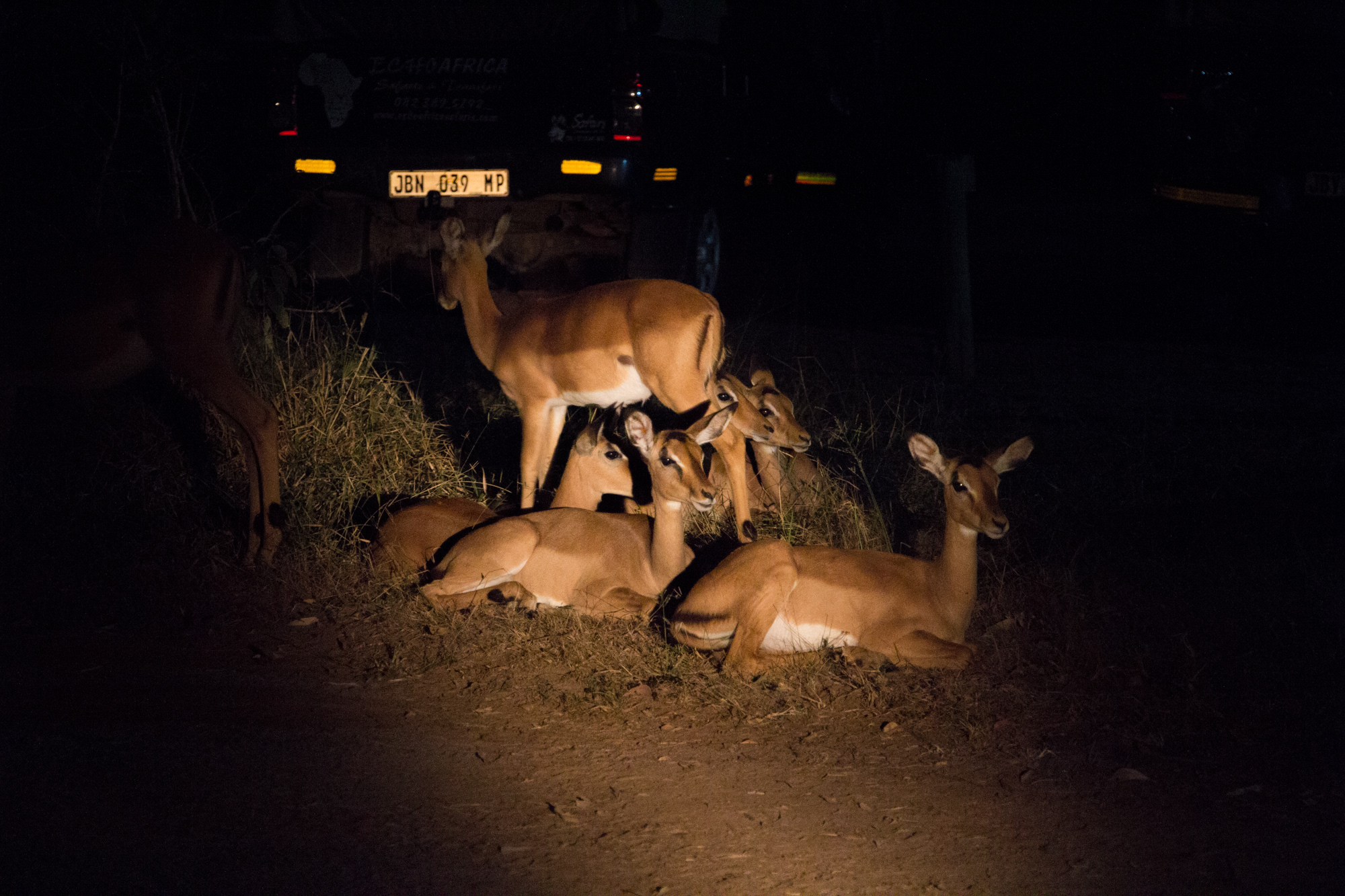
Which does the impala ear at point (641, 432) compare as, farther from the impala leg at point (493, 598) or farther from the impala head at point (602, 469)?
the impala head at point (602, 469)

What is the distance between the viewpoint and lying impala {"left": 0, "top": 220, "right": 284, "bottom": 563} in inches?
207

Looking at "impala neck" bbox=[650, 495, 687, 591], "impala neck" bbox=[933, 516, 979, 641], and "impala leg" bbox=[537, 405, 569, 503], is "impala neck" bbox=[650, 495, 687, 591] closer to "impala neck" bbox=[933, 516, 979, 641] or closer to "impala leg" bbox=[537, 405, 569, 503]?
"impala neck" bbox=[933, 516, 979, 641]

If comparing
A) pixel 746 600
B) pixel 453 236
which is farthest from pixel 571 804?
pixel 453 236

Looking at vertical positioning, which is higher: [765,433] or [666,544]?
[765,433]

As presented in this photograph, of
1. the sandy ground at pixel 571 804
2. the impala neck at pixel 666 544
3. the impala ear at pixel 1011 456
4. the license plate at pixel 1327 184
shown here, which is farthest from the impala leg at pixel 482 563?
the license plate at pixel 1327 184

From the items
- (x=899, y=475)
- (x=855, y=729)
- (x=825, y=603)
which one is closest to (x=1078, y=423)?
(x=899, y=475)

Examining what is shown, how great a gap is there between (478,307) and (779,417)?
1656 millimetres

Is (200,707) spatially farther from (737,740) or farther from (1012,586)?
(1012,586)

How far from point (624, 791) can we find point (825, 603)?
1.21 m

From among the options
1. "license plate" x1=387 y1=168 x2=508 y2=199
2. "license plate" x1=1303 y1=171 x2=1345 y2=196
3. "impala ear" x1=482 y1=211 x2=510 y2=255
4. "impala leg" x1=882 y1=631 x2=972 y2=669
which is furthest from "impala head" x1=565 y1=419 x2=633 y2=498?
"license plate" x1=1303 y1=171 x2=1345 y2=196

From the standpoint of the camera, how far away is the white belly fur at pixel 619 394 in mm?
5828

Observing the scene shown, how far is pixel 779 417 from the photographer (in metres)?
5.76

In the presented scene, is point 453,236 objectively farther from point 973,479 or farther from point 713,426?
point 973,479

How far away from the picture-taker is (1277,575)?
5.07 m
